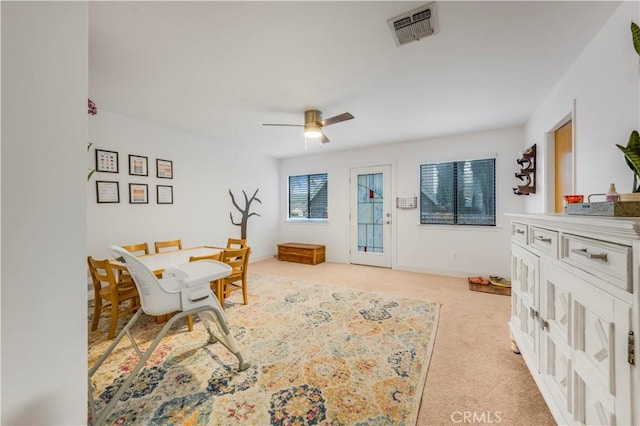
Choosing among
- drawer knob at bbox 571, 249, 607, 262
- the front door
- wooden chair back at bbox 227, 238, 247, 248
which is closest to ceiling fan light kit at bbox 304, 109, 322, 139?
wooden chair back at bbox 227, 238, 247, 248

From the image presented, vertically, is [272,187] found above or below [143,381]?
above

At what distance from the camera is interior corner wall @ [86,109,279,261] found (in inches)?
127

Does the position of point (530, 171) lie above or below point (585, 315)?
above

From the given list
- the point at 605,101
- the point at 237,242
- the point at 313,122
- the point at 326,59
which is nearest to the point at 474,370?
the point at 605,101

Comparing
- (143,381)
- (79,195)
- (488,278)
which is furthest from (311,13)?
(488,278)

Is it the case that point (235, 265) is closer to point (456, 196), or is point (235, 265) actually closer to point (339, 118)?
point (339, 118)

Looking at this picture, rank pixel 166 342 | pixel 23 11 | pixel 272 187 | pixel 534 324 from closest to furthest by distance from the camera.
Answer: pixel 23 11 < pixel 534 324 < pixel 166 342 < pixel 272 187

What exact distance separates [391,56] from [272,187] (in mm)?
4483

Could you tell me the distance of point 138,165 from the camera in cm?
359

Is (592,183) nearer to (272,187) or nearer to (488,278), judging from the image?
(488,278)

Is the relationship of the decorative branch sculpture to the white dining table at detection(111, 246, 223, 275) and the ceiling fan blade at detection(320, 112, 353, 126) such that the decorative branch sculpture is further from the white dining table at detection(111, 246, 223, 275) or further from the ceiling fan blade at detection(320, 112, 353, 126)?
the ceiling fan blade at detection(320, 112, 353, 126)

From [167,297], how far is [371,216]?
4.20 m

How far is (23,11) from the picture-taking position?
0.76m

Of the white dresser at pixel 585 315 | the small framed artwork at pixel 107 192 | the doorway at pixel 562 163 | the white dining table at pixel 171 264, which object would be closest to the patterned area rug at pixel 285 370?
the white dining table at pixel 171 264
